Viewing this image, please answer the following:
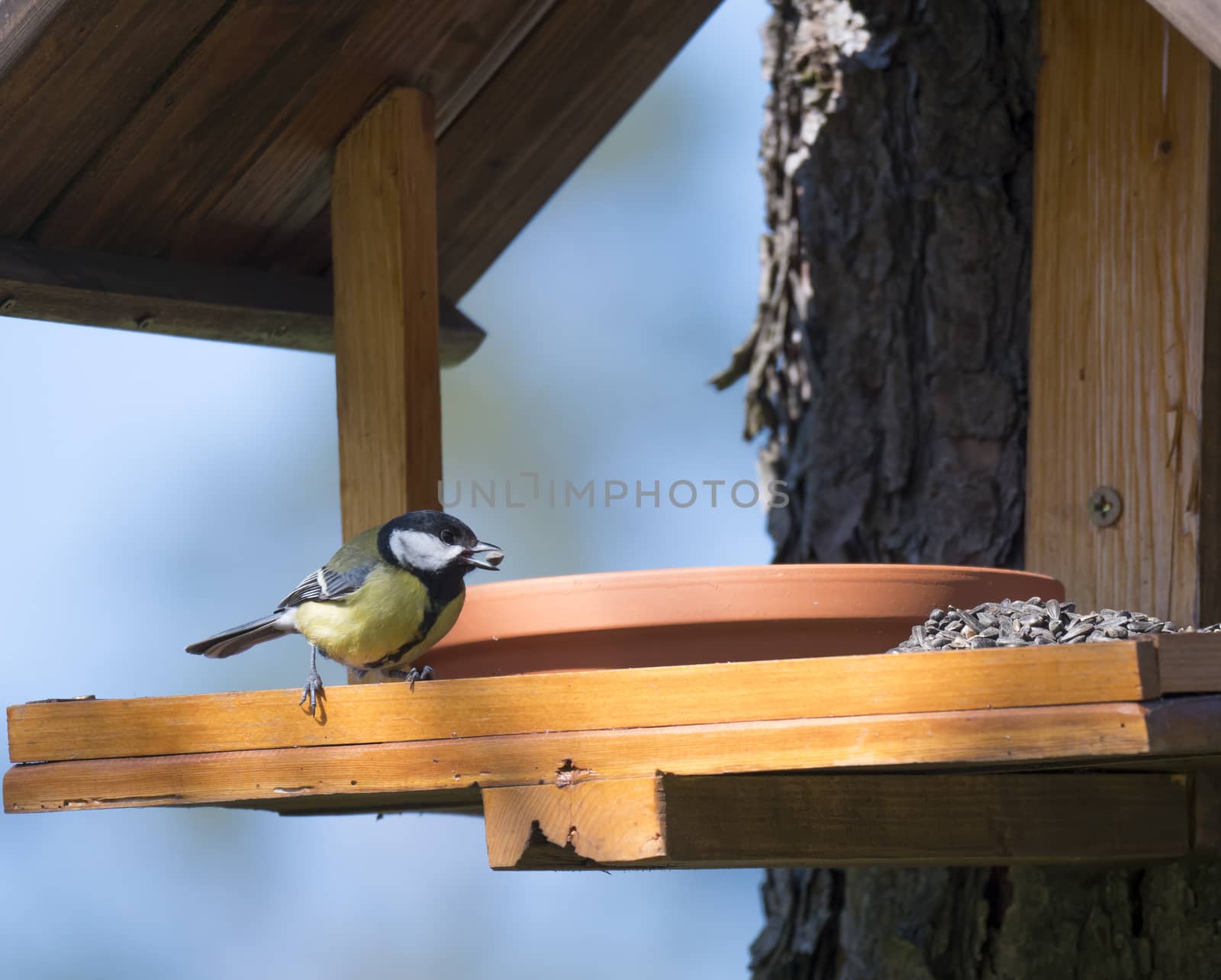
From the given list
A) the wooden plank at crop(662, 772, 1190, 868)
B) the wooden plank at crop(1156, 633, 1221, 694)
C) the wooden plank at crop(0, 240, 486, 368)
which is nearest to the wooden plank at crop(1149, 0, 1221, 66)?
the wooden plank at crop(1156, 633, 1221, 694)

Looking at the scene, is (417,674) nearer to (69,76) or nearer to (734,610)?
(734,610)

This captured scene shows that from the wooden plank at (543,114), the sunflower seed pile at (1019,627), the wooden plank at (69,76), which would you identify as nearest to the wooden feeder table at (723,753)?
the sunflower seed pile at (1019,627)

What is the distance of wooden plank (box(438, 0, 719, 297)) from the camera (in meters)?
2.43

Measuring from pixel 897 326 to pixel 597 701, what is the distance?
1514 mm

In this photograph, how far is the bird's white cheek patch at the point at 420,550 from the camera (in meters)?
2.01

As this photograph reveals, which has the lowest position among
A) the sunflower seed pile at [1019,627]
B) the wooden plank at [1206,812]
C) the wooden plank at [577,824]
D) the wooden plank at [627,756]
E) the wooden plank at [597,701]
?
the wooden plank at [1206,812]

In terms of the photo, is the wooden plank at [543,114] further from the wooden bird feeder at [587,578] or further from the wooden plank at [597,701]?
the wooden plank at [597,701]

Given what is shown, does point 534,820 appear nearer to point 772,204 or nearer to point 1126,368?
point 1126,368

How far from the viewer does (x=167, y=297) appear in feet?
7.21

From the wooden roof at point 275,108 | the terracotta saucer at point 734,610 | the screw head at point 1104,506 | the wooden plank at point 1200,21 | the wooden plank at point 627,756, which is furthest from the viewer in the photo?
the screw head at point 1104,506

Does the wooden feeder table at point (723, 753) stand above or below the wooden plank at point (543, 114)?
below

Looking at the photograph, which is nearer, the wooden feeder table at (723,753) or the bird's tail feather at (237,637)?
the wooden feeder table at (723,753)

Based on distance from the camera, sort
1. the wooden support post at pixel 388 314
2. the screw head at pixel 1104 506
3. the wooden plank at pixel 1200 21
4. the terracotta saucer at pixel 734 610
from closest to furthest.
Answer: the wooden plank at pixel 1200 21
the terracotta saucer at pixel 734 610
the wooden support post at pixel 388 314
the screw head at pixel 1104 506

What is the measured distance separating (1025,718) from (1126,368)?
1143 millimetres
